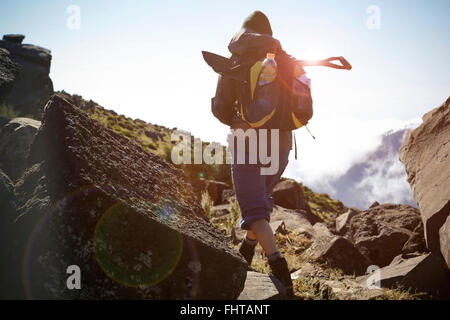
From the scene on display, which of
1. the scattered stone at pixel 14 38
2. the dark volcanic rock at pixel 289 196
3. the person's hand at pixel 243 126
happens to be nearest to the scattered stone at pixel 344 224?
the dark volcanic rock at pixel 289 196

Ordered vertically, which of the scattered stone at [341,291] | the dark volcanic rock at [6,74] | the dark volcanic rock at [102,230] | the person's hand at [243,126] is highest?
the dark volcanic rock at [6,74]

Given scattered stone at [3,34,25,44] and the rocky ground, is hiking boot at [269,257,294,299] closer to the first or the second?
the rocky ground

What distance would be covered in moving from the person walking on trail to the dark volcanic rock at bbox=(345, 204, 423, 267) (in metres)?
2.49

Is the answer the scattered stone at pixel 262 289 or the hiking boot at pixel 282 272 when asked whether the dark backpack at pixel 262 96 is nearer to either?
the hiking boot at pixel 282 272

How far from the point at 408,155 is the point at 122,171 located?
3.74 m

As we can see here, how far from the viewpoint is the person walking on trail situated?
2.73 m

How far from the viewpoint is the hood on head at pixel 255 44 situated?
2936 millimetres

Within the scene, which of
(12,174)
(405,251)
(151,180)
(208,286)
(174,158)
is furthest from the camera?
(174,158)

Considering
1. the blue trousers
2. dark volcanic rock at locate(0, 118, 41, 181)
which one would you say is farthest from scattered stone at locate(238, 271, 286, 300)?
dark volcanic rock at locate(0, 118, 41, 181)

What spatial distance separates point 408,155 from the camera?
4.25 metres

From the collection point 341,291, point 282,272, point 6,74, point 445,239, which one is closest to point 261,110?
point 282,272
